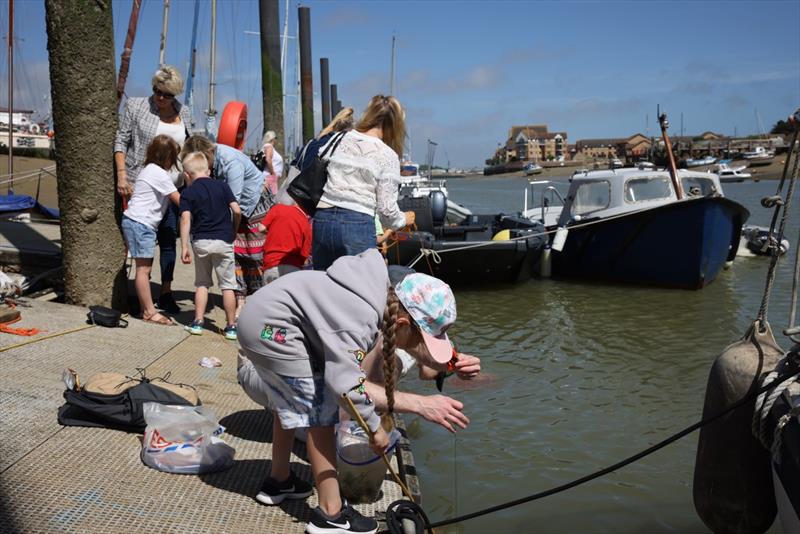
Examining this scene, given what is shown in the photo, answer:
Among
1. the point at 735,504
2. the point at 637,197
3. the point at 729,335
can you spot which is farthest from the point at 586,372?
the point at 637,197

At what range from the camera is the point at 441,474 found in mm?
5410

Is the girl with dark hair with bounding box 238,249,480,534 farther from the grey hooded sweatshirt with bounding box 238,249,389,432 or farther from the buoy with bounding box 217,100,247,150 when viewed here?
the buoy with bounding box 217,100,247,150

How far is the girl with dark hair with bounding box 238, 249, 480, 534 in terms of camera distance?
2.96 meters

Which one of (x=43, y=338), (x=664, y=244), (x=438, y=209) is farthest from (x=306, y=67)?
(x=43, y=338)

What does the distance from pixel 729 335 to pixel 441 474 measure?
6.69 metres

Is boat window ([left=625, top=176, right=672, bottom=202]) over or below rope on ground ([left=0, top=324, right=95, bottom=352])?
over

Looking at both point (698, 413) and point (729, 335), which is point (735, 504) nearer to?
point (698, 413)

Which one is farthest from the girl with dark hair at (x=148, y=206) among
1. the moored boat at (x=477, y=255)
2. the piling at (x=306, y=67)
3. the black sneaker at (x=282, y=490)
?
the piling at (x=306, y=67)

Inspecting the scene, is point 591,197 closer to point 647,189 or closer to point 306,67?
point 647,189

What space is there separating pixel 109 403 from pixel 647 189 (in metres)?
13.8

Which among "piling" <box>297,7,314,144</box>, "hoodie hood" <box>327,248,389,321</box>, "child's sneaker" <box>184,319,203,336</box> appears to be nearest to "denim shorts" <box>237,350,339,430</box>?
"hoodie hood" <box>327,248,389,321</box>

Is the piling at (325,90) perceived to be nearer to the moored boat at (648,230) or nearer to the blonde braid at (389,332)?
the moored boat at (648,230)

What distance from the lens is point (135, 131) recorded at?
272 inches

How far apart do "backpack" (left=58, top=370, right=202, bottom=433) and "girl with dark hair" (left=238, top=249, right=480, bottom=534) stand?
4.15 ft
